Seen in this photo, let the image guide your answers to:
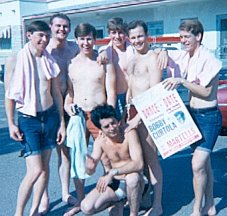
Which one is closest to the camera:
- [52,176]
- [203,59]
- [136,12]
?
[203,59]

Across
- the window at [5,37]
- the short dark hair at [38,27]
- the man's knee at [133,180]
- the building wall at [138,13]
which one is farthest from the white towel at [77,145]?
the window at [5,37]

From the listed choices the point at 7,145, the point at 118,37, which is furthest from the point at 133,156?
the point at 7,145

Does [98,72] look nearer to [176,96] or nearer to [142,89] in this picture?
[142,89]

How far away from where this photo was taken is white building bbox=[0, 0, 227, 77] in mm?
23500

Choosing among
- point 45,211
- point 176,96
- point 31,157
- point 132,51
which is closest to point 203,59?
point 176,96

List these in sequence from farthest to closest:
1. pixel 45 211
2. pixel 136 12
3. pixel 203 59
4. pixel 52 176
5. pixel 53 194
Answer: pixel 136 12 → pixel 52 176 → pixel 53 194 → pixel 45 211 → pixel 203 59

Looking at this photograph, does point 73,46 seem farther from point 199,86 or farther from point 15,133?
point 199,86

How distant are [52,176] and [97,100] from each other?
2111mm

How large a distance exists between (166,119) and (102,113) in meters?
0.59

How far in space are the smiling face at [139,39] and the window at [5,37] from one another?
30661 mm

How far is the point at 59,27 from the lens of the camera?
483 cm

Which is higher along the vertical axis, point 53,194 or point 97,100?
point 97,100

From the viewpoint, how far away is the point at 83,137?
189 inches

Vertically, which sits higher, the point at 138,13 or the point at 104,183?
the point at 138,13
